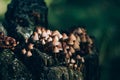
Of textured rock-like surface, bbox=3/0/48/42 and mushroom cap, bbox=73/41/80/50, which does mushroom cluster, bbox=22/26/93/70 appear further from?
textured rock-like surface, bbox=3/0/48/42

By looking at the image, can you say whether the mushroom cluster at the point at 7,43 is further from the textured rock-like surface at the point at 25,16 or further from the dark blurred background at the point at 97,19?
the dark blurred background at the point at 97,19

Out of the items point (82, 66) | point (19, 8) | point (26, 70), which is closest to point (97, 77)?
point (82, 66)

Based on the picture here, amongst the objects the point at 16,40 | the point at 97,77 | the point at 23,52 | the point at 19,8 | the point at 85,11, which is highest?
the point at 85,11

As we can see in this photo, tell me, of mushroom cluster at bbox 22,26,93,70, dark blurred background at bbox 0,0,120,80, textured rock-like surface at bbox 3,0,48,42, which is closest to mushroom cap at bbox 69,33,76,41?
mushroom cluster at bbox 22,26,93,70

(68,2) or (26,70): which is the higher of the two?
(68,2)

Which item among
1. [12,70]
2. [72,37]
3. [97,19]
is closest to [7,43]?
[12,70]

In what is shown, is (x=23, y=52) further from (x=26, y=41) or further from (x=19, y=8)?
(x=19, y=8)

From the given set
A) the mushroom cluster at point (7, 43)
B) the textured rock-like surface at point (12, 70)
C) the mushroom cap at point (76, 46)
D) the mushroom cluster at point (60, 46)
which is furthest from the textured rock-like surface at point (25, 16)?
the mushroom cap at point (76, 46)

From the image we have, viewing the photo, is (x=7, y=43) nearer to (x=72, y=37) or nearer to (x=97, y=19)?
(x=72, y=37)
